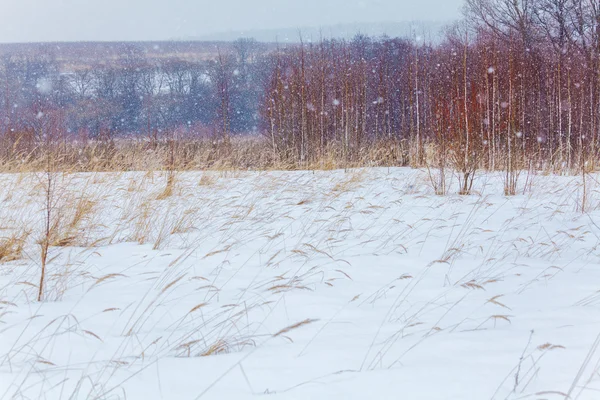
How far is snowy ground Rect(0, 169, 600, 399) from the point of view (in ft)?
5.14

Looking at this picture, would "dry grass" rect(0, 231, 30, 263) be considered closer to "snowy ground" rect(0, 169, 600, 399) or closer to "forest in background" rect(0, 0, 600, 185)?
"snowy ground" rect(0, 169, 600, 399)

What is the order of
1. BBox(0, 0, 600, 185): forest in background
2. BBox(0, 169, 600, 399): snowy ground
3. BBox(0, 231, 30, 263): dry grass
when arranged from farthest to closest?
BBox(0, 0, 600, 185): forest in background < BBox(0, 231, 30, 263): dry grass < BBox(0, 169, 600, 399): snowy ground

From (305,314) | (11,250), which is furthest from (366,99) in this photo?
(305,314)

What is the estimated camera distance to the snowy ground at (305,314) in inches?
61.7

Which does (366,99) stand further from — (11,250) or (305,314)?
(305,314)

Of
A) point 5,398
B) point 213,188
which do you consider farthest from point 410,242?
Answer: point 213,188

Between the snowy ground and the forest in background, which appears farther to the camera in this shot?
the forest in background

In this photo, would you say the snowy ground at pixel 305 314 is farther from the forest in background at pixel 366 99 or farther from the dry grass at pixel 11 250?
the forest in background at pixel 366 99

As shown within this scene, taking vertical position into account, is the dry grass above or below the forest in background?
below

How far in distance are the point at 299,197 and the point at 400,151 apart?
674cm

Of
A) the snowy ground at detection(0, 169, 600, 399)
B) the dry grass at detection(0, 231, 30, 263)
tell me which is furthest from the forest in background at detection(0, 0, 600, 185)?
the snowy ground at detection(0, 169, 600, 399)

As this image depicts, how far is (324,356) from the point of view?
1791 mm

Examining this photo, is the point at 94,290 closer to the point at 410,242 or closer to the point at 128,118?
the point at 410,242

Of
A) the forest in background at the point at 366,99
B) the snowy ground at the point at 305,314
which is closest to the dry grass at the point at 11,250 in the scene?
the snowy ground at the point at 305,314
